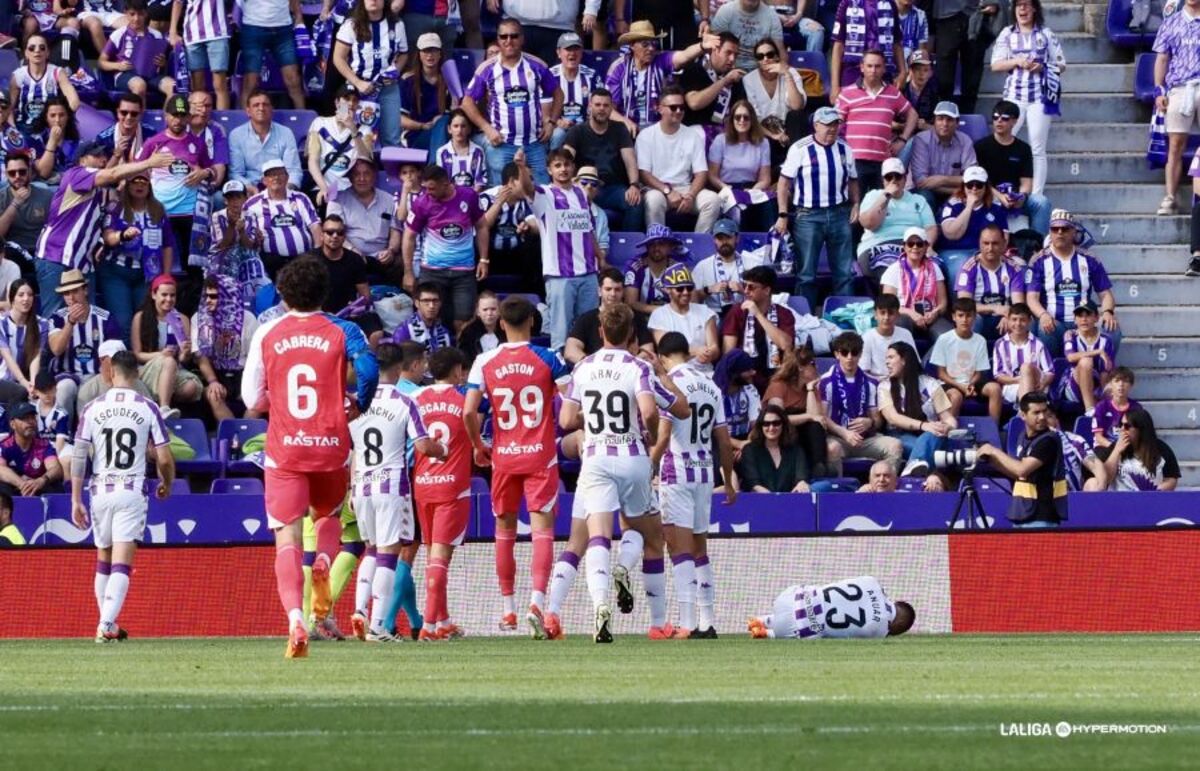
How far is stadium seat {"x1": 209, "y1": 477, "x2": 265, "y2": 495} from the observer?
19891mm

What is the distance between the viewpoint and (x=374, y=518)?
16.5m

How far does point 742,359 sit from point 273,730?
1250 centimetres

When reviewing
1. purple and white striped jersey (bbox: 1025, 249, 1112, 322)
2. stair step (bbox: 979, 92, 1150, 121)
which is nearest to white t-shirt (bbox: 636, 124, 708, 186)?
purple and white striped jersey (bbox: 1025, 249, 1112, 322)

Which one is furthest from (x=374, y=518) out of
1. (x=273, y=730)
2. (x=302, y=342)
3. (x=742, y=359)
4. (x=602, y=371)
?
(x=273, y=730)

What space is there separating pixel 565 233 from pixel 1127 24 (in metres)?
8.28

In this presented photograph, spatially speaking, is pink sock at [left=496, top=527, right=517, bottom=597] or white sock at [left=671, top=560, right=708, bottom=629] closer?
white sock at [left=671, top=560, right=708, bottom=629]

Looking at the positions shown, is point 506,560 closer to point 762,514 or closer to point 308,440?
point 762,514

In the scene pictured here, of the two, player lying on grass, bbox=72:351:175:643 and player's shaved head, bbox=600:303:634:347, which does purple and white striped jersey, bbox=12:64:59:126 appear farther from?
player's shaved head, bbox=600:303:634:347

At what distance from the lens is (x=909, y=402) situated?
2097 cm

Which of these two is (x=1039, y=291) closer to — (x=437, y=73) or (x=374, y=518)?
(x=437, y=73)

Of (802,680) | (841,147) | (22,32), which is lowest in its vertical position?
(802,680)

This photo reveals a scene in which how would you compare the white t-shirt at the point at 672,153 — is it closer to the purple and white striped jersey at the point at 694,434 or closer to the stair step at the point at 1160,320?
the stair step at the point at 1160,320

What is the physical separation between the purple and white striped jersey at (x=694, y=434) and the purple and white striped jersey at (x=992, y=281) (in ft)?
21.1

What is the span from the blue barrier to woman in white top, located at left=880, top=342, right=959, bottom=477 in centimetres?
97
